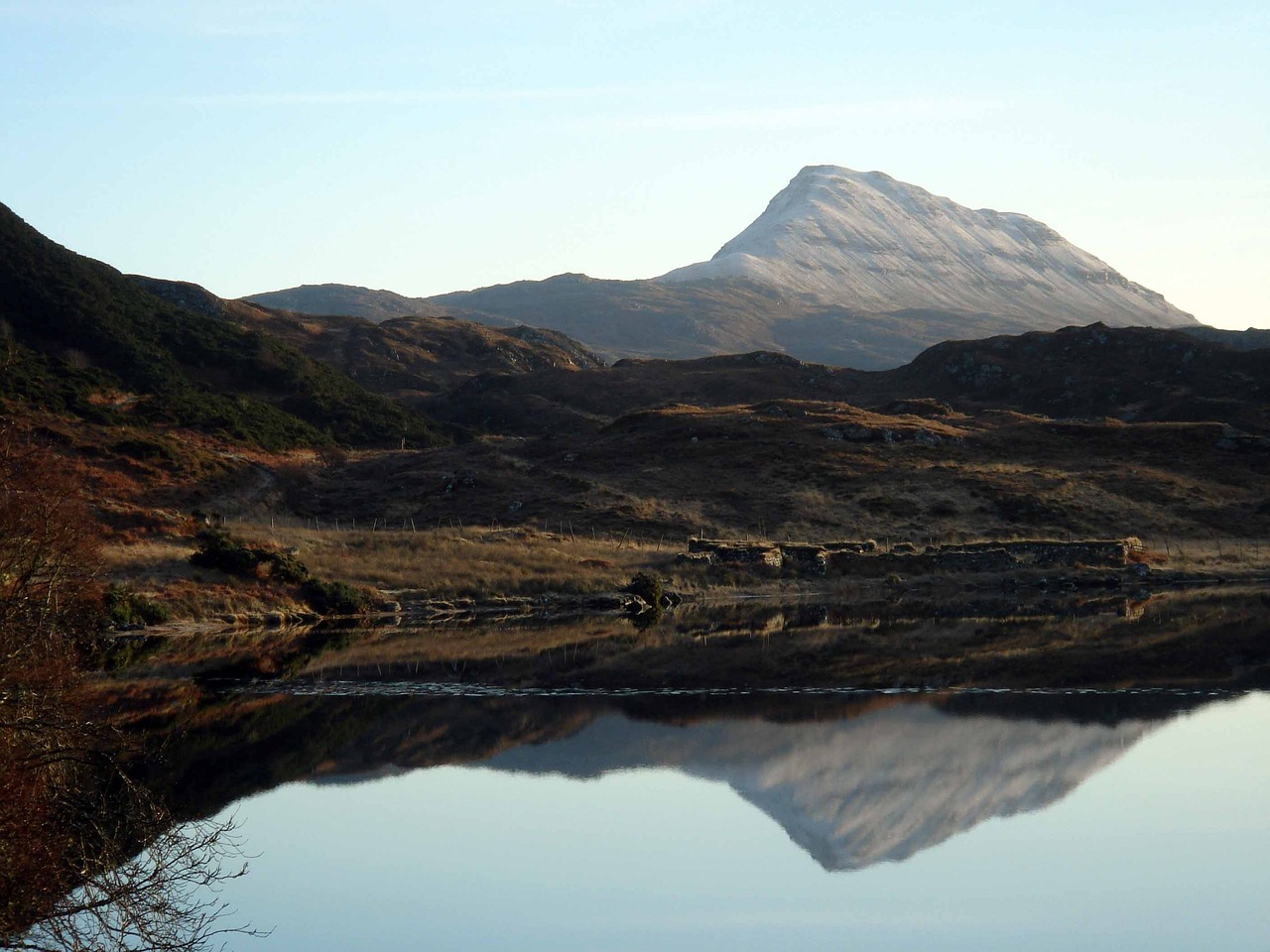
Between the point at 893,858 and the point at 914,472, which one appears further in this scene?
the point at 914,472

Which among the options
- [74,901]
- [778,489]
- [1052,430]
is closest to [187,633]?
[74,901]

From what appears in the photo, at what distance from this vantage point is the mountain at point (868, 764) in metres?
18.7

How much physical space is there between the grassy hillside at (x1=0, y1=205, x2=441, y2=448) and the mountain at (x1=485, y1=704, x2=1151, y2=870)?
58632mm

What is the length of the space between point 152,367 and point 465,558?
4680 cm

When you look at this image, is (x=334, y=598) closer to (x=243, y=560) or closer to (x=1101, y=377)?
(x=243, y=560)

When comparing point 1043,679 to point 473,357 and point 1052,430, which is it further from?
point 473,357

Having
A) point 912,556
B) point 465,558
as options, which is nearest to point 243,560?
point 465,558

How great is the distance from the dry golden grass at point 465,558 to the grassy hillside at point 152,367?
24379 mm

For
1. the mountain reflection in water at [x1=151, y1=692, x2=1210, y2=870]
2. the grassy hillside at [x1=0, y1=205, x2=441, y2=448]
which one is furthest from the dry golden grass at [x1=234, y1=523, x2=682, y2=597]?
the mountain reflection in water at [x1=151, y1=692, x2=1210, y2=870]

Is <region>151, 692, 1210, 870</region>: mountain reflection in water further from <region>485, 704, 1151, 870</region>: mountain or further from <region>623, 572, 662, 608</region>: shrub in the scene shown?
<region>623, 572, 662, 608</region>: shrub

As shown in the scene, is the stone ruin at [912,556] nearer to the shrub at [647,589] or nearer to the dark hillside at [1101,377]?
the shrub at [647,589]

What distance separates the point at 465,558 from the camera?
58344 millimetres

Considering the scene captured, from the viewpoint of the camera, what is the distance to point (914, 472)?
3194 inches

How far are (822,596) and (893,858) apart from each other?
3845cm
